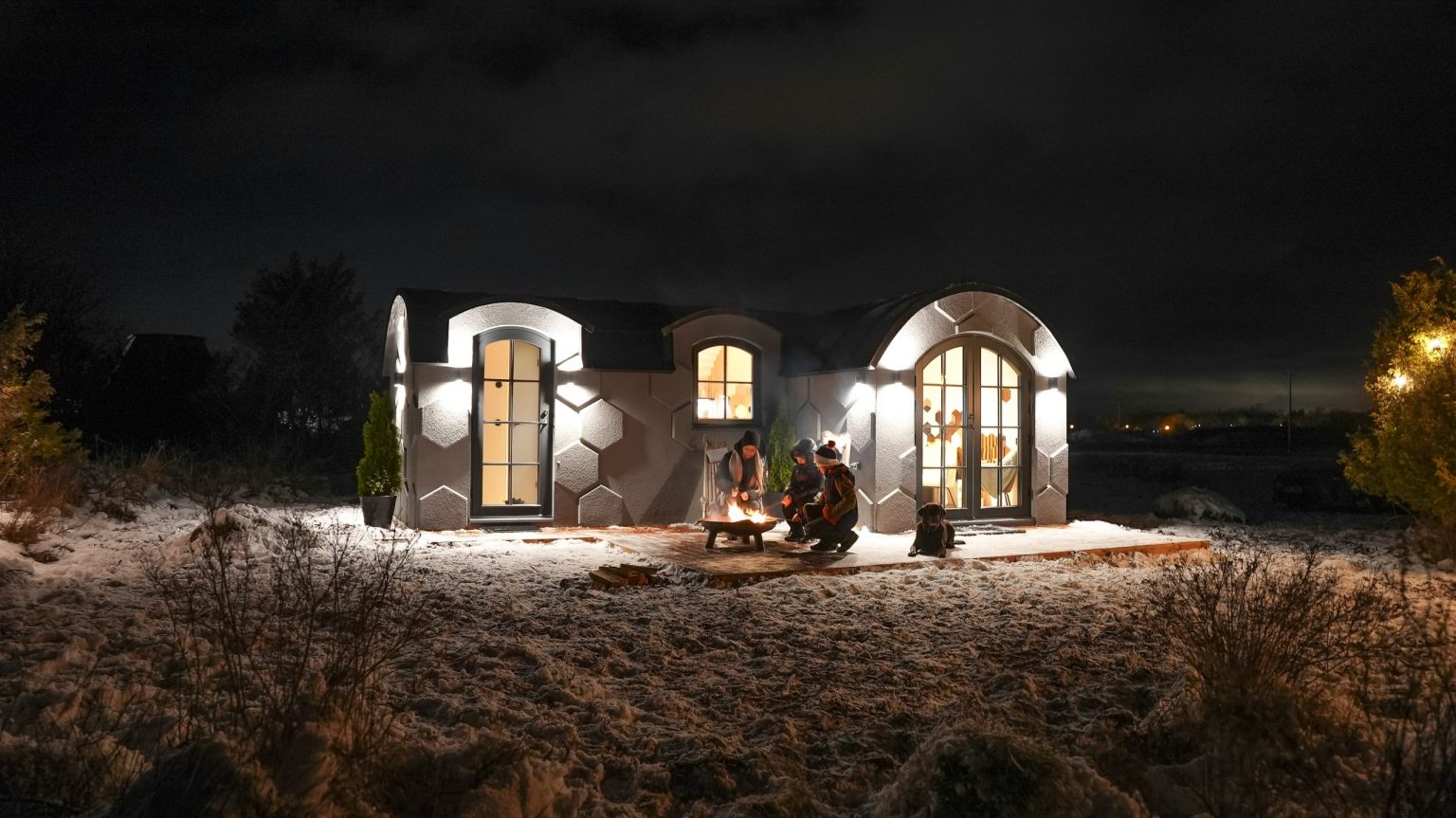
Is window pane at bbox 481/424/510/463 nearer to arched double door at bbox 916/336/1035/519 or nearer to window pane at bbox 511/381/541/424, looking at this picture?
window pane at bbox 511/381/541/424

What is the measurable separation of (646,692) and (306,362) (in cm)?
2107

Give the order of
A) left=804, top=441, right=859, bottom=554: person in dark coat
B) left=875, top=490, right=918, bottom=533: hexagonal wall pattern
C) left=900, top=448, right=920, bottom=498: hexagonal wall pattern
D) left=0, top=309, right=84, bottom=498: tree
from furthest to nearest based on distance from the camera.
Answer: left=900, top=448, right=920, bottom=498: hexagonal wall pattern < left=875, top=490, right=918, bottom=533: hexagonal wall pattern < left=0, top=309, right=84, bottom=498: tree < left=804, top=441, right=859, bottom=554: person in dark coat

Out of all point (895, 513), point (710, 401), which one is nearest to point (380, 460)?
point (710, 401)

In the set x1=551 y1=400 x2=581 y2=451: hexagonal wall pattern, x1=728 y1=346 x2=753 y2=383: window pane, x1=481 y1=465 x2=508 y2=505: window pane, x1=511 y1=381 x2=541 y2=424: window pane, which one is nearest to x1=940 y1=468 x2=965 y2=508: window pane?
x1=728 y1=346 x2=753 y2=383: window pane

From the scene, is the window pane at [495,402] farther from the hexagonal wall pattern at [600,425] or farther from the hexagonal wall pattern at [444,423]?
the hexagonal wall pattern at [600,425]

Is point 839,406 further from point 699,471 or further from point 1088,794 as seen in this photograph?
point 1088,794

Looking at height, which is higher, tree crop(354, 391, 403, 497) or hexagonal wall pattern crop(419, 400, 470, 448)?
hexagonal wall pattern crop(419, 400, 470, 448)

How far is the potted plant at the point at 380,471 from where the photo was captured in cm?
1146

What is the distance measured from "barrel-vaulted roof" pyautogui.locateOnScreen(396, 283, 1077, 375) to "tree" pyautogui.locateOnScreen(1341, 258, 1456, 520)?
3827 mm

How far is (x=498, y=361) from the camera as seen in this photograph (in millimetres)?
11898

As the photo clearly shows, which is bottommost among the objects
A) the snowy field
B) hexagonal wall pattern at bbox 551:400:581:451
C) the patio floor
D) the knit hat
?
the snowy field

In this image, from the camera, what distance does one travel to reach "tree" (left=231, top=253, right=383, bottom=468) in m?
21.6

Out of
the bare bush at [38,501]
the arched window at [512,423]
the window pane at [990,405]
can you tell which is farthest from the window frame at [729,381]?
the bare bush at [38,501]

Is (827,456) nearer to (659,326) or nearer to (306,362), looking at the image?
(659,326)
